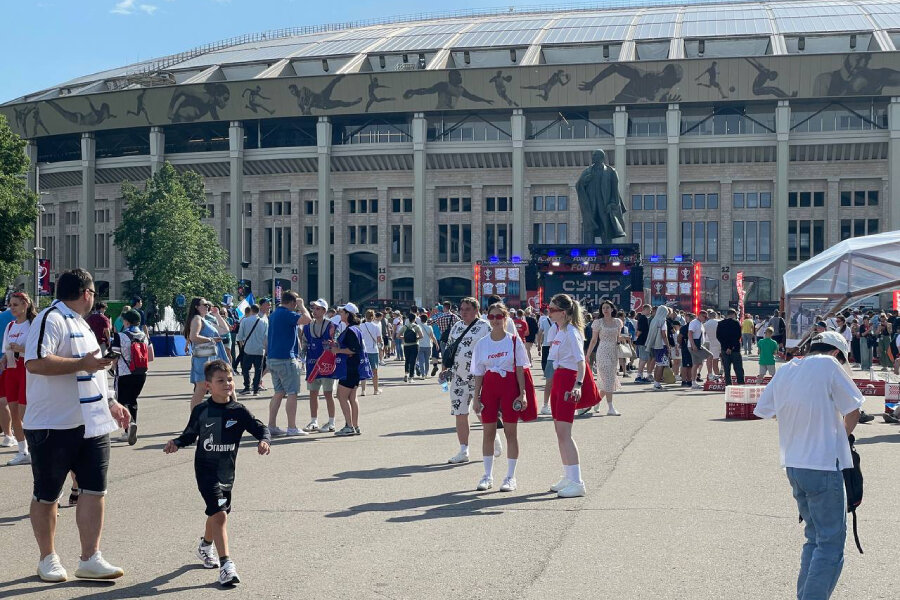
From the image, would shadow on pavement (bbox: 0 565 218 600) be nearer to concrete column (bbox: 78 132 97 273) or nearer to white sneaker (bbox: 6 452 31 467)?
white sneaker (bbox: 6 452 31 467)

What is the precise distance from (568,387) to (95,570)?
457 cm

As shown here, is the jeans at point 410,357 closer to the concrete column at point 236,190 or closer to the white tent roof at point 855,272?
the white tent roof at point 855,272

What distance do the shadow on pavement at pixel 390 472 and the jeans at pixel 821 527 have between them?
5.39 m

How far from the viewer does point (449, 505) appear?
874 centimetres

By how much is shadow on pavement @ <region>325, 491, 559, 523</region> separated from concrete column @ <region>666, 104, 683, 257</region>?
6253cm

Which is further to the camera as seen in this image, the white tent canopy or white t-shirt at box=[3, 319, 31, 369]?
the white tent canopy

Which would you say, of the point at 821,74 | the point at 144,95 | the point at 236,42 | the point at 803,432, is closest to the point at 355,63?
the point at 144,95

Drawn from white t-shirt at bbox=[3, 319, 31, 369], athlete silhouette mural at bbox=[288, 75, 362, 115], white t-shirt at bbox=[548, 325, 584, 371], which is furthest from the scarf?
athlete silhouette mural at bbox=[288, 75, 362, 115]

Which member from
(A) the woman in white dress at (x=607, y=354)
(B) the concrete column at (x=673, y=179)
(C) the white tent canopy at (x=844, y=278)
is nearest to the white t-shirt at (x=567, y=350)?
(A) the woman in white dress at (x=607, y=354)

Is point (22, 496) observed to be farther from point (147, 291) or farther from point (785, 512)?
point (147, 291)

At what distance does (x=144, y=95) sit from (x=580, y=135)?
98.6 feet

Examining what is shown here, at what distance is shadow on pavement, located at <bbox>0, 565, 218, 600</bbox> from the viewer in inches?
235

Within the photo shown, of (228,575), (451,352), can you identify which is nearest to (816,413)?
(228,575)

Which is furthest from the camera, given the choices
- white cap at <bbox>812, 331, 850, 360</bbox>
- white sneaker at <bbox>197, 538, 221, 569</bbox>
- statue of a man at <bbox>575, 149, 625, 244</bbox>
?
statue of a man at <bbox>575, 149, 625, 244</bbox>
